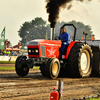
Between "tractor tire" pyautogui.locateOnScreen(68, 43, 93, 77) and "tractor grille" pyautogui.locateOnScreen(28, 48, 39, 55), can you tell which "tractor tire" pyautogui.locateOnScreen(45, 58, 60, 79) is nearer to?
"tractor grille" pyautogui.locateOnScreen(28, 48, 39, 55)

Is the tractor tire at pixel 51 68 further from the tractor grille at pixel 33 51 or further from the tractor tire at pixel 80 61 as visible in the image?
the tractor tire at pixel 80 61

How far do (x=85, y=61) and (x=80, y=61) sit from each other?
0.53m

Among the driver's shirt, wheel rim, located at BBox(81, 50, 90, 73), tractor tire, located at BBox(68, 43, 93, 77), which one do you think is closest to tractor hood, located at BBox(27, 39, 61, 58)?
the driver's shirt

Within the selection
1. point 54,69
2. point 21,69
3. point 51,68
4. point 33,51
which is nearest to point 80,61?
point 54,69

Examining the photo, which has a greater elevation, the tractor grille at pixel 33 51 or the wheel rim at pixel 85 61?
the tractor grille at pixel 33 51

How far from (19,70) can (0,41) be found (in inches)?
1173

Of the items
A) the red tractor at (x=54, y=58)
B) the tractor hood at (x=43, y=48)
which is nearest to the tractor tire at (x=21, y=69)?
the red tractor at (x=54, y=58)

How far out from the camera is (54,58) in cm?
971

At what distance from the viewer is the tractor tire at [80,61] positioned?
408 inches

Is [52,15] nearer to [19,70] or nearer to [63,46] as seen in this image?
[63,46]

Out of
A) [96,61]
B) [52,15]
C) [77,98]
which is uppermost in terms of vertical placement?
[52,15]

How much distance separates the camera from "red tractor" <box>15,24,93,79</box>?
980 centimetres

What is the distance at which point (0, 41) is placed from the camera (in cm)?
3928

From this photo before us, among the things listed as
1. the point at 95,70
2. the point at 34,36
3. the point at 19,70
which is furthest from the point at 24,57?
the point at 34,36
